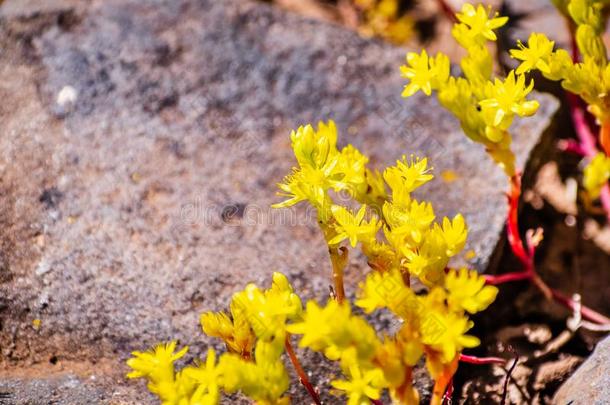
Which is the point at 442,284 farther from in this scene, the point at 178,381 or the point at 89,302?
the point at 89,302

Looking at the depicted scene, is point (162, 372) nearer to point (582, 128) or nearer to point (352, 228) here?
point (352, 228)

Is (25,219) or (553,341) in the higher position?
(25,219)

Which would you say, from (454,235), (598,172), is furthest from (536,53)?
(454,235)

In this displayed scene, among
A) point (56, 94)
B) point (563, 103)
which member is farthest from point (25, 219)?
point (563, 103)

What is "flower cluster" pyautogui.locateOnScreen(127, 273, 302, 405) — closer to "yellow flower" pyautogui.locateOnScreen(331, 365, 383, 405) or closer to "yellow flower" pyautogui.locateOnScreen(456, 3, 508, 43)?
"yellow flower" pyautogui.locateOnScreen(331, 365, 383, 405)

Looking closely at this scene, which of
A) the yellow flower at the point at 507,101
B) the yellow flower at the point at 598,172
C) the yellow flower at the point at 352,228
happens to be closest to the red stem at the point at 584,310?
the yellow flower at the point at 598,172
